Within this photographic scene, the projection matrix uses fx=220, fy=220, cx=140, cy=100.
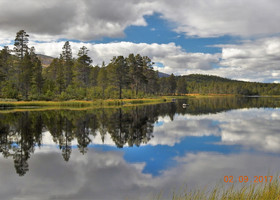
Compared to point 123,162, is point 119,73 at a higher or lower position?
higher

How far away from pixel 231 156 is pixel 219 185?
5305 millimetres

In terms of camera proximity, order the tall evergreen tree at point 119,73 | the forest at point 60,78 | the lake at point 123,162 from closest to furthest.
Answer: the lake at point 123,162, the forest at point 60,78, the tall evergreen tree at point 119,73

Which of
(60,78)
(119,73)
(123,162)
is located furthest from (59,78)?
(123,162)

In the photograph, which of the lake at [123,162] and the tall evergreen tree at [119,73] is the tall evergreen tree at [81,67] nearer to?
the tall evergreen tree at [119,73]

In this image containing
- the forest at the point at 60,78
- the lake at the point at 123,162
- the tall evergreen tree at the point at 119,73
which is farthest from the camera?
the tall evergreen tree at the point at 119,73

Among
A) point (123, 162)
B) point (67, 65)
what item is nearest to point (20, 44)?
point (67, 65)

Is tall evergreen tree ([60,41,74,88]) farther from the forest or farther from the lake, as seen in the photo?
the lake

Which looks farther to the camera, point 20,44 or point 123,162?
point 20,44

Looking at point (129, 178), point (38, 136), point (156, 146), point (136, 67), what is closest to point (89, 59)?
point (136, 67)

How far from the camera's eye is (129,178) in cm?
1062

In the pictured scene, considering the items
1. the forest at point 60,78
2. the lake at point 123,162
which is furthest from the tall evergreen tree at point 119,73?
the lake at point 123,162

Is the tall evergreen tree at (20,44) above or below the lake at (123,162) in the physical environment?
above

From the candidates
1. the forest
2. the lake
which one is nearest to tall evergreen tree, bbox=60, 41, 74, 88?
the forest

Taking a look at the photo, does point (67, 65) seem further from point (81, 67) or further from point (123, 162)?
point (123, 162)
